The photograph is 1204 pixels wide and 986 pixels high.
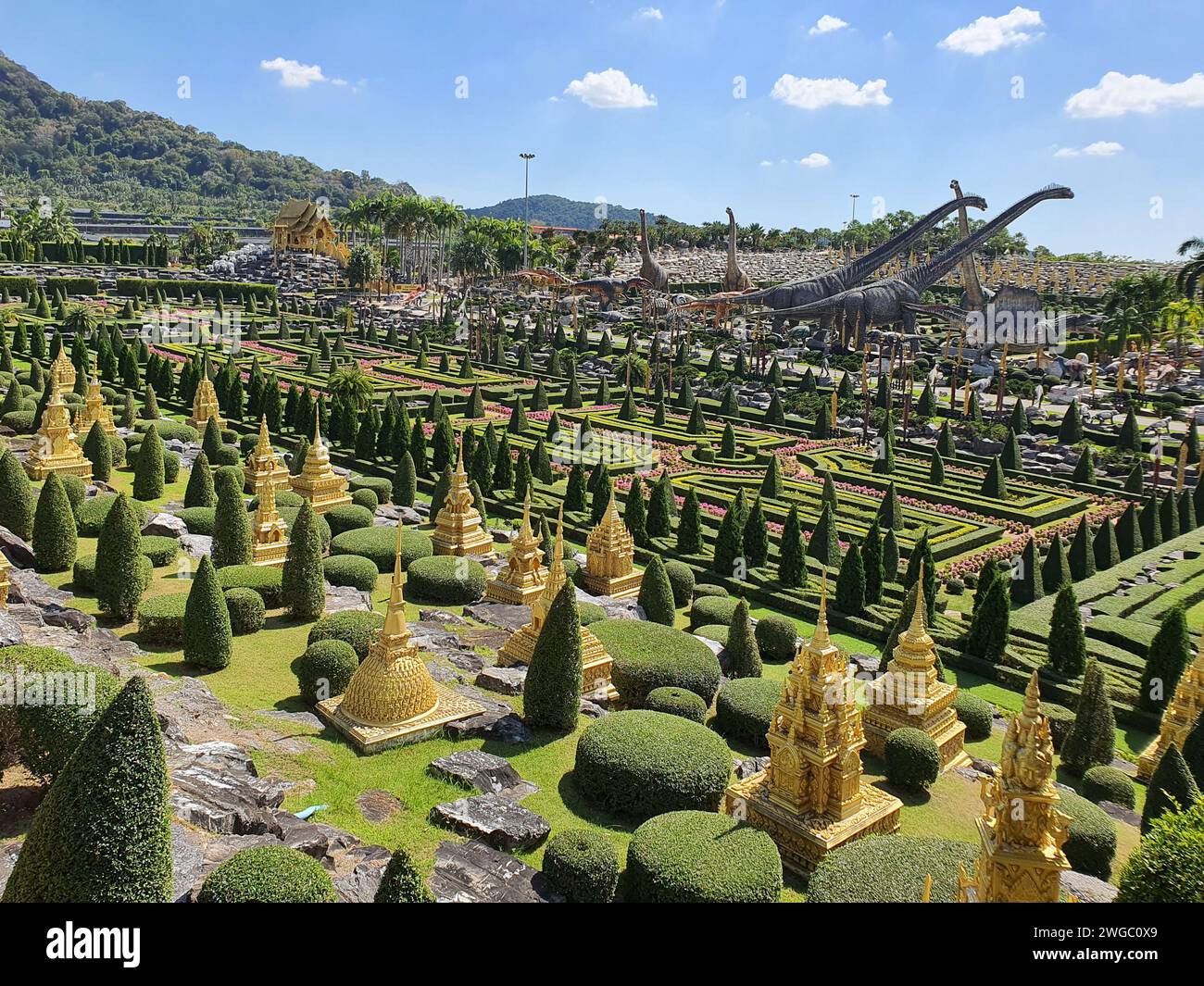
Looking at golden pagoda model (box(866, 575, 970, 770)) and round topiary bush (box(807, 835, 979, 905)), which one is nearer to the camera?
round topiary bush (box(807, 835, 979, 905))

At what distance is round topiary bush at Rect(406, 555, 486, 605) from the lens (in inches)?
1134

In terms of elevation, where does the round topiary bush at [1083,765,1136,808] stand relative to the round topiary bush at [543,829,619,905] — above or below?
below

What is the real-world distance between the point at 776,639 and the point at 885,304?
64151 mm

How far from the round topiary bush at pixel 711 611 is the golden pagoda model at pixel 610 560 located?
10.0 feet

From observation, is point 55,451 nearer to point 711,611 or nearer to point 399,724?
point 399,724

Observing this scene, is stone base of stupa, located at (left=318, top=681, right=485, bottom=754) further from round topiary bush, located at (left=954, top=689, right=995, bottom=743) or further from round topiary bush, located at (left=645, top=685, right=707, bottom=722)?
round topiary bush, located at (left=954, top=689, right=995, bottom=743)

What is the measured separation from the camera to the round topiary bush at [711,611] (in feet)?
91.9

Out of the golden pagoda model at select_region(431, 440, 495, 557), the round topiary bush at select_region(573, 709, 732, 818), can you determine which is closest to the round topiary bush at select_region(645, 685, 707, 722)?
the round topiary bush at select_region(573, 709, 732, 818)

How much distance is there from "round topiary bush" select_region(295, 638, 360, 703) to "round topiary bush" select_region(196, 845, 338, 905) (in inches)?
343

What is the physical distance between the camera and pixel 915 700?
68.2 ft

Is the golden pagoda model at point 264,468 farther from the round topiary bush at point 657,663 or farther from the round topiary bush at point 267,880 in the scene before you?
the round topiary bush at point 267,880

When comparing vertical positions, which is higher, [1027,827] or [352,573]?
[1027,827]

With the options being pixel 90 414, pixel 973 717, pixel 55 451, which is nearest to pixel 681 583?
pixel 973 717
